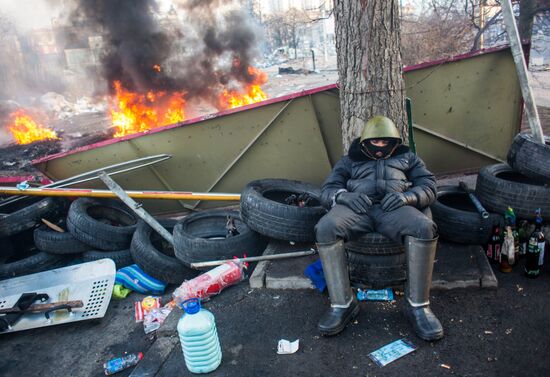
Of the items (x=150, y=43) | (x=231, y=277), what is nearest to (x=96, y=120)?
(x=150, y=43)

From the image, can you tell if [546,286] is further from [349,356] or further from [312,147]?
[312,147]

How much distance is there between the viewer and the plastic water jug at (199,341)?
3.12 meters

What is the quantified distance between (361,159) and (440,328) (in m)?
1.71

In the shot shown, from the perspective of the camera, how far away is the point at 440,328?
3.30 metres

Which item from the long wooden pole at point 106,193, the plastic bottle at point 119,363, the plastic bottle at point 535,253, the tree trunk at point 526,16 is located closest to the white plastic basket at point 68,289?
the plastic bottle at point 119,363

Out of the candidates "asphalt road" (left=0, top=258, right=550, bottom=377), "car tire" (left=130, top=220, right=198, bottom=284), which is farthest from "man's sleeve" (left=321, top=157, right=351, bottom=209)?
"car tire" (left=130, top=220, right=198, bottom=284)

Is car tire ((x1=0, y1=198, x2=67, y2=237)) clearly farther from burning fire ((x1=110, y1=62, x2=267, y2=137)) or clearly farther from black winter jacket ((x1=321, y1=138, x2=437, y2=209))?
black winter jacket ((x1=321, y1=138, x2=437, y2=209))

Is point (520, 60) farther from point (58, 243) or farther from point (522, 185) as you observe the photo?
point (58, 243)

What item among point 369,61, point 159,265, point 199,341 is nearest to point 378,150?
point 369,61

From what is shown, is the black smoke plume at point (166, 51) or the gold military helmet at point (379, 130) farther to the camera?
the black smoke plume at point (166, 51)

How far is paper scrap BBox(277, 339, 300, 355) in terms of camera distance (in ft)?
11.1

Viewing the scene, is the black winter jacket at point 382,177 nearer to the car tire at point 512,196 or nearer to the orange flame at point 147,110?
the car tire at point 512,196

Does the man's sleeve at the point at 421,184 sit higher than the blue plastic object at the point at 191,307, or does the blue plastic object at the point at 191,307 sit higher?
the man's sleeve at the point at 421,184

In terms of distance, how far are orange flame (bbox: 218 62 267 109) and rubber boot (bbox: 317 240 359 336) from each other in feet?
23.9
